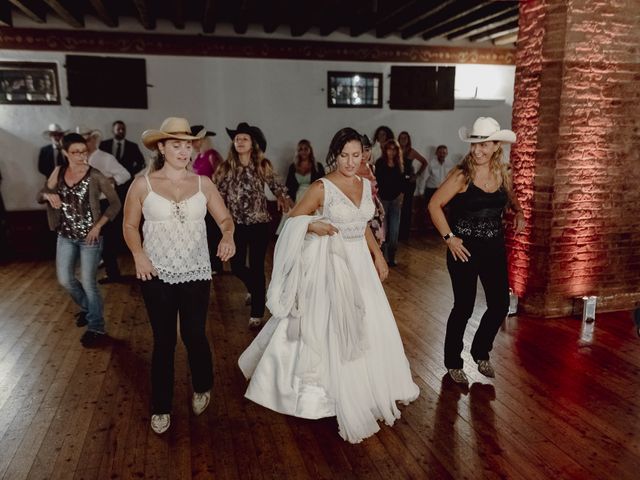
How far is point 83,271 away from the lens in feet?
14.0

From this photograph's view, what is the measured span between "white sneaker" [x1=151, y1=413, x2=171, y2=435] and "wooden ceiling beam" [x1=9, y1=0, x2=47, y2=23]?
6101 millimetres

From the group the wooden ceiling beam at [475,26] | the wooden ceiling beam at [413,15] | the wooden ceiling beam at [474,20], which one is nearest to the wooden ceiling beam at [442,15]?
the wooden ceiling beam at [413,15]

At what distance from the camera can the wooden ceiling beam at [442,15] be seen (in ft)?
23.6

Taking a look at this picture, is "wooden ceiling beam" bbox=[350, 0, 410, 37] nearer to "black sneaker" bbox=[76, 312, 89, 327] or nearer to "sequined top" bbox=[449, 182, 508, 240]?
"sequined top" bbox=[449, 182, 508, 240]

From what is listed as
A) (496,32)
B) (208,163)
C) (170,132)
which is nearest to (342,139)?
(170,132)

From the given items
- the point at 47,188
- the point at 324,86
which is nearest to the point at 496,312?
the point at 47,188

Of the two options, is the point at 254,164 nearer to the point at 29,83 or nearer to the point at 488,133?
the point at 488,133

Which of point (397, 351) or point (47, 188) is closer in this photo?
point (397, 351)

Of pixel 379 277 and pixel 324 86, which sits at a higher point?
pixel 324 86

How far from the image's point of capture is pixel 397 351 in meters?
3.12

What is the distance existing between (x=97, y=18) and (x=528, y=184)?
6.81 metres

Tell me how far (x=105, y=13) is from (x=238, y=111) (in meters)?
2.39

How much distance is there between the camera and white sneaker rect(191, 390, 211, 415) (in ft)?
10.2

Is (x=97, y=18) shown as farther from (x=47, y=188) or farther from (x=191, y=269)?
(x=191, y=269)
